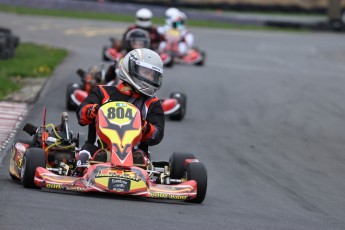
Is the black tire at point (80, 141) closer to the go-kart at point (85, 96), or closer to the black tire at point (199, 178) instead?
the black tire at point (199, 178)

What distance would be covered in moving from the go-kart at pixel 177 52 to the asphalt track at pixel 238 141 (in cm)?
50

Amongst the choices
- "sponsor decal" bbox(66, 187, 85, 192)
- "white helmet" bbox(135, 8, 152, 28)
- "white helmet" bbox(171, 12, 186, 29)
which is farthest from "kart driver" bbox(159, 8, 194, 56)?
"sponsor decal" bbox(66, 187, 85, 192)

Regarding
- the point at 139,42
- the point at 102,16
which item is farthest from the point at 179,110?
the point at 102,16

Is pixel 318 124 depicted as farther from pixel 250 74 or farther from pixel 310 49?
pixel 310 49

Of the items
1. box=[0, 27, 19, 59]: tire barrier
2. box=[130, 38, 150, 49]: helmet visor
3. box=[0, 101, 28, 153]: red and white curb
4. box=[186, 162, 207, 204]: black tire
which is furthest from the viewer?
box=[0, 27, 19, 59]: tire barrier

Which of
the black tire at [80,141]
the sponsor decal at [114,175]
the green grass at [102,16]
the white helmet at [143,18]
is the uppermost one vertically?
the sponsor decal at [114,175]

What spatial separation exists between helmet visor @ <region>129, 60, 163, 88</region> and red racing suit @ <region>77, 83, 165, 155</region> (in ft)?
0.46

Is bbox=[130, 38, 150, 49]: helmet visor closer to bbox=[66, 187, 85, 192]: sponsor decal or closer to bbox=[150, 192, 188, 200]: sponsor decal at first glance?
bbox=[150, 192, 188, 200]: sponsor decal

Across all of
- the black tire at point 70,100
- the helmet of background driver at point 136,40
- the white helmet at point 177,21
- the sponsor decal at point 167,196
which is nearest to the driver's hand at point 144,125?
the sponsor decal at point 167,196

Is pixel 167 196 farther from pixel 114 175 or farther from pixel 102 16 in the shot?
pixel 102 16

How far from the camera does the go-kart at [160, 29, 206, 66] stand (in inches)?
863

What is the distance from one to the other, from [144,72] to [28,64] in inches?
409

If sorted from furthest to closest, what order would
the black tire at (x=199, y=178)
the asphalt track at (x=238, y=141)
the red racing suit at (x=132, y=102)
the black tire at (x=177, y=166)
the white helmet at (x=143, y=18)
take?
the white helmet at (x=143, y=18), the black tire at (x=177, y=166), the red racing suit at (x=132, y=102), the black tire at (x=199, y=178), the asphalt track at (x=238, y=141)

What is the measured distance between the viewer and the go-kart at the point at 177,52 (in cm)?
2192
